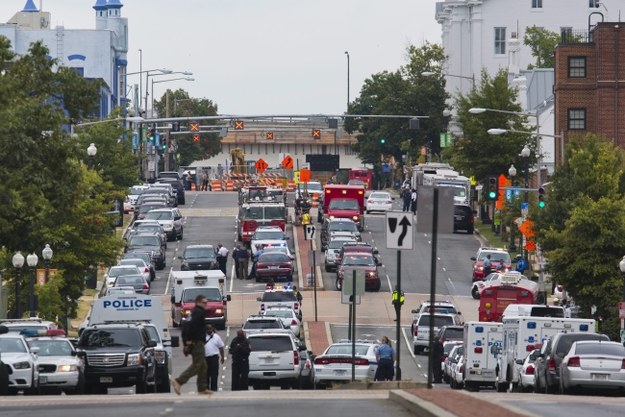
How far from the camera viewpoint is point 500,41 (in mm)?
141250

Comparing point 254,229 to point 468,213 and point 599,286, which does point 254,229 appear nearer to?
point 468,213

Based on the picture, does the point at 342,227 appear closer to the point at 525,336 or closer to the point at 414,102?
the point at 525,336

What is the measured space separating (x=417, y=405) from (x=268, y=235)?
5756 cm

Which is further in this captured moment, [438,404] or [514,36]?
[514,36]

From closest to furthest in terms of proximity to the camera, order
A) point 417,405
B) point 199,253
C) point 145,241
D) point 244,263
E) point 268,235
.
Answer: point 417,405, point 199,253, point 244,263, point 145,241, point 268,235

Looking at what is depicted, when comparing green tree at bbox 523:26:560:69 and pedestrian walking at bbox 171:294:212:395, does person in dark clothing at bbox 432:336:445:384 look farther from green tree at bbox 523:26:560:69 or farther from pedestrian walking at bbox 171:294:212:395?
green tree at bbox 523:26:560:69

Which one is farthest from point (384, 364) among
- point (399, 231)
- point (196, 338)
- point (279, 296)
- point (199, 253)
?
point (199, 253)

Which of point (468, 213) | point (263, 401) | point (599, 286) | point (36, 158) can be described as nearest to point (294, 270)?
point (468, 213)

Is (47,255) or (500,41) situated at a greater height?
(500,41)

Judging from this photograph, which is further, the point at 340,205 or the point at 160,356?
the point at 340,205

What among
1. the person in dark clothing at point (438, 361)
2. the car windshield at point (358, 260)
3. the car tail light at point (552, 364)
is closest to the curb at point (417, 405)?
the car tail light at point (552, 364)

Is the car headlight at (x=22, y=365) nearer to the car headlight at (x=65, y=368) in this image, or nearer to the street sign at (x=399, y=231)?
the car headlight at (x=65, y=368)

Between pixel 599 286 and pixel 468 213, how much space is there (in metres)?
35.3

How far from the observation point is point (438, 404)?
23.3 metres
